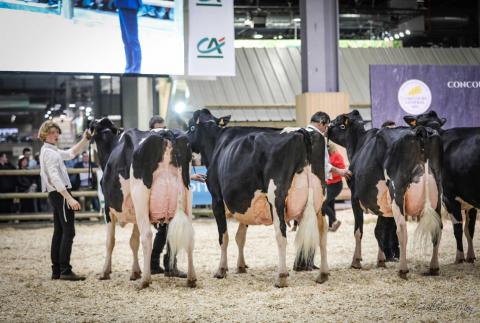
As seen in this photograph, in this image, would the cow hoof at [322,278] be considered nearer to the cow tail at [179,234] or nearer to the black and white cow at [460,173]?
the cow tail at [179,234]

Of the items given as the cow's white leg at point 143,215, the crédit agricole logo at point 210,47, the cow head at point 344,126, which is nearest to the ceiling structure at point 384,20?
the crédit agricole logo at point 210,47

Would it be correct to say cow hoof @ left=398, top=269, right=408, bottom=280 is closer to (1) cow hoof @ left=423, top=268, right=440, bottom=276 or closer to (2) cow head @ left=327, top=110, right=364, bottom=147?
(1) cow hoof @ left=423, top=268, right=440, bottom=276

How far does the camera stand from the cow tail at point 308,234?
280 inches

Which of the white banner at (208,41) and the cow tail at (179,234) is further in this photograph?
the white banner at (208,41)

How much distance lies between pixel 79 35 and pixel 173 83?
705 centimetres

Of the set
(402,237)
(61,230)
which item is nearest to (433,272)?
(402,237)

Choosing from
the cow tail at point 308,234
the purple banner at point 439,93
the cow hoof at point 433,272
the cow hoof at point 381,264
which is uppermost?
the purple banner at point 439,93

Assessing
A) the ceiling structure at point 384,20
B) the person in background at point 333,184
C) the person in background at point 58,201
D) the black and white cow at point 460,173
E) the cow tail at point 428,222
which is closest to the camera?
the cow tail at point 428,222

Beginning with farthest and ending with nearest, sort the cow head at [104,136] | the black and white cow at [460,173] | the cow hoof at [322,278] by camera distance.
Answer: the cow head at [104,136], the black and white cow at [460,173], the cow hoof at [322,278]

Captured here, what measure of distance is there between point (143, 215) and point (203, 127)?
68.7 inches

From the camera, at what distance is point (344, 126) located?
910 centimetres

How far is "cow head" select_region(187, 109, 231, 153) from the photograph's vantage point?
8.62m

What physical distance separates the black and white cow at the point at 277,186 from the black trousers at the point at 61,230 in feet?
5.53

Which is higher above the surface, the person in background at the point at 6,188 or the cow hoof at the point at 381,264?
the person in background at the point at 6,188
